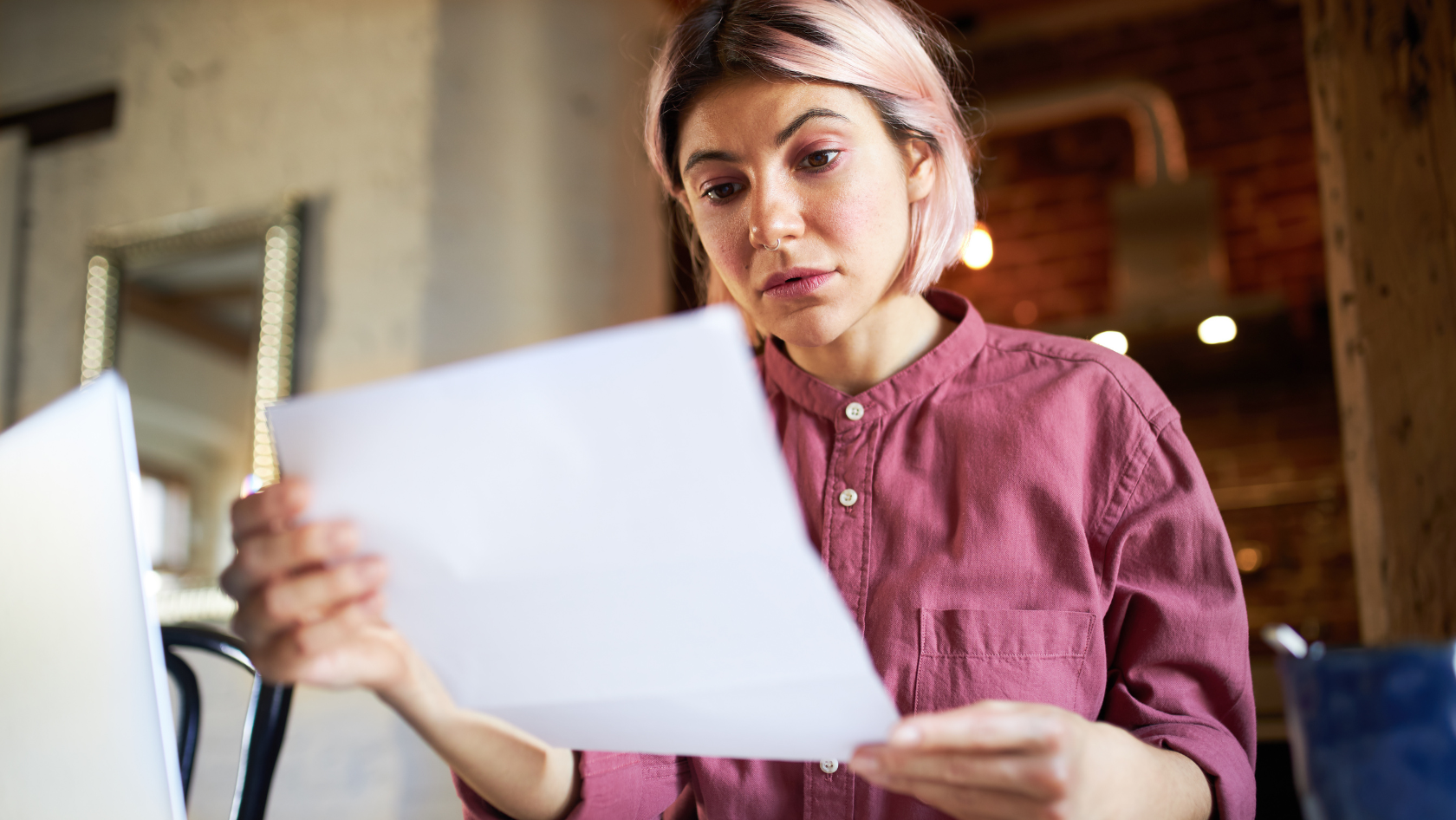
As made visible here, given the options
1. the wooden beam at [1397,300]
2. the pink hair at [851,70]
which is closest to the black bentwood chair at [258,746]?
the pink hair at [851,70]

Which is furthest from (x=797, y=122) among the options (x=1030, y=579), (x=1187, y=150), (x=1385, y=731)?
(x=1187, y=150)

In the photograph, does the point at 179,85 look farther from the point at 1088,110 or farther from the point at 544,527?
the point at 544,527

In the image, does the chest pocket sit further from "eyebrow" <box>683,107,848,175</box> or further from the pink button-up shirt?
"eyebrow" <box>683,107,848,175</box>

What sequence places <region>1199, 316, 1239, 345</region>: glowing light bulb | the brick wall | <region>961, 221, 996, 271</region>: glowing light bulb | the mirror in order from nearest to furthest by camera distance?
the mirror < <region>1199, 316, 1239, 345</region>: glowing light bulb < the brick wall < <region>961, 221, 996, 271</region>: glowing light bulb

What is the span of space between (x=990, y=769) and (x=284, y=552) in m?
0.38

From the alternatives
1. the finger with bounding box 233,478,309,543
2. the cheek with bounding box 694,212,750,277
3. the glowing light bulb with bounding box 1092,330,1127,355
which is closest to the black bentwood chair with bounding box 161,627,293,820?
the finger with bounding box 233,478,309,543

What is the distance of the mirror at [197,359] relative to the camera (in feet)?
9.00

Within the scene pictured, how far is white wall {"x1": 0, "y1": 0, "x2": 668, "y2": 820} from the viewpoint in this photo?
2.63 meters

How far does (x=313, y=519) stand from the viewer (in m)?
0.55

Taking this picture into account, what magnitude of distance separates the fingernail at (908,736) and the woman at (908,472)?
0.91ft

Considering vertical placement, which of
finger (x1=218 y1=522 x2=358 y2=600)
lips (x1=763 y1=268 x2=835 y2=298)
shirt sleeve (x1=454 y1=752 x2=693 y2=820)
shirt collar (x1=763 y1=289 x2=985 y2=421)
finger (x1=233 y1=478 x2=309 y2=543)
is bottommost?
shirt sleeve (x1=454 y1=752 x2=693 y2=820)

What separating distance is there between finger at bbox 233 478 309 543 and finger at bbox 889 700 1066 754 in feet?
1.07

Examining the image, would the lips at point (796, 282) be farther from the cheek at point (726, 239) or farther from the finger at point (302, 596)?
the finger at point (302, 596)

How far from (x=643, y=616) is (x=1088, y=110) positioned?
347cm
